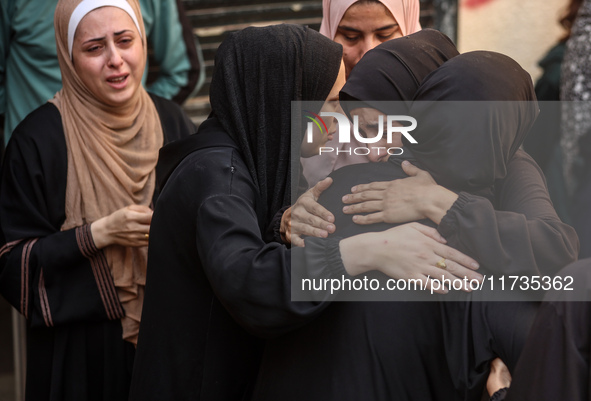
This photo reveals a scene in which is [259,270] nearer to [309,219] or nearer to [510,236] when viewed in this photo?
[309,219]

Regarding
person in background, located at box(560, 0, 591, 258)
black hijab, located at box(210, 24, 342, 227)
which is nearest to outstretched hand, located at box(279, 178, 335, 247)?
black hijab, located at box(210, 24, 342, 227)

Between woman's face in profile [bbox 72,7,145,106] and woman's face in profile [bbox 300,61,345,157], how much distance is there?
35.8 inches

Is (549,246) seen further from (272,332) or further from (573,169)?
(573,169)

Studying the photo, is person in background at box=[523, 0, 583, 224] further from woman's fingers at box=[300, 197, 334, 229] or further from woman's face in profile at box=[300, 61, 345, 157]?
woman's fingers at box=[300, 197, 334, 229]

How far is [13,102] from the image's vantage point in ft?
9.95

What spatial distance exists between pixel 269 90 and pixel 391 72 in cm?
32

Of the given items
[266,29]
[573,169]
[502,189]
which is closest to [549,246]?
[502,189]

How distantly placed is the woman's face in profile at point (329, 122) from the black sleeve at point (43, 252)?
34.6 inches

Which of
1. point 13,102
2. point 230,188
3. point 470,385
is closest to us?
point 470,385

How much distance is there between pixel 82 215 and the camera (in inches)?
99.5

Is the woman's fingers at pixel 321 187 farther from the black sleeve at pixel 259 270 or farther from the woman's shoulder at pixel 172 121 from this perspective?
the woman's shoulder at pixel 172 121

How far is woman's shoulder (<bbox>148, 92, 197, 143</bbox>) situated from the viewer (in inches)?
109

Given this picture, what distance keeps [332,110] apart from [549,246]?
677 millimetres

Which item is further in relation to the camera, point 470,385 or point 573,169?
point 573,169
